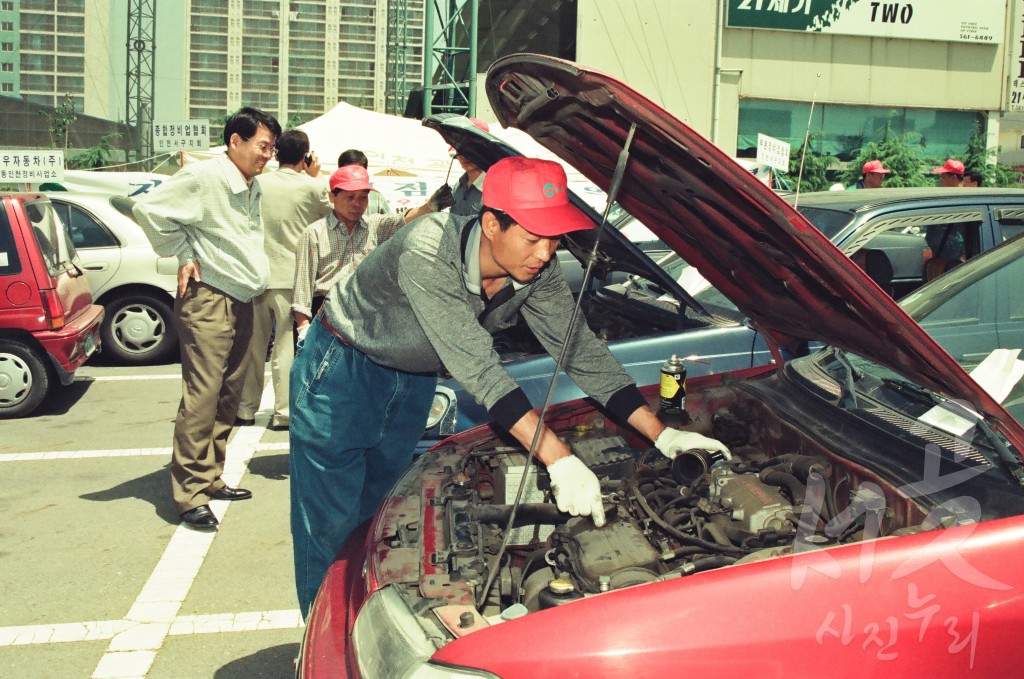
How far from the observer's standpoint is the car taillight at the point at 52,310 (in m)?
7.02

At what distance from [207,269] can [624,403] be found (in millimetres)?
2524

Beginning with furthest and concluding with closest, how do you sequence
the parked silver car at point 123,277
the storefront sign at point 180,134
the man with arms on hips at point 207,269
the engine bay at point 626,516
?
the storefront sign at point 180,134, the parked silver car at point 123,277, the man with arms on hips at point 207,269, the engine bay at point 626,516

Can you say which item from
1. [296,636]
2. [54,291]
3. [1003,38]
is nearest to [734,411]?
[296,636]

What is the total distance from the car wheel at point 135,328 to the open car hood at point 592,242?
16.8 ft

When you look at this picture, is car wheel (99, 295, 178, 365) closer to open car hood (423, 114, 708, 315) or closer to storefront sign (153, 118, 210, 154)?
open car hood (423, 114, 708, 315)

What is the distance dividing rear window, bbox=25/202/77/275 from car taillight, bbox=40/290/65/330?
182 millimetres

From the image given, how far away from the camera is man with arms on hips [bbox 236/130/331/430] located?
6.59 metres

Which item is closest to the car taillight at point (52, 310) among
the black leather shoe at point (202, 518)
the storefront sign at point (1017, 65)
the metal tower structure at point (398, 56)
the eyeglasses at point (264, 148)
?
the black leather shoe at point (202, 518)

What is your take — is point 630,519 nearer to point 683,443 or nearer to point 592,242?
point 683,443

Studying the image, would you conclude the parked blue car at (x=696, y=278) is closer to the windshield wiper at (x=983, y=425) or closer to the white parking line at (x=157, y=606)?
the windshield wiper at (x=983, y=425)

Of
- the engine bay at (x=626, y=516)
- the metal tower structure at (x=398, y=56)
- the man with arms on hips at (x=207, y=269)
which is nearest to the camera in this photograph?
the engine bay at (x=626, y=516)

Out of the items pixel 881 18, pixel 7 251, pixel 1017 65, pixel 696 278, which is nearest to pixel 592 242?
pixel 696 278

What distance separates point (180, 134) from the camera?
1468cm

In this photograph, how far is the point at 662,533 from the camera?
262 cm
